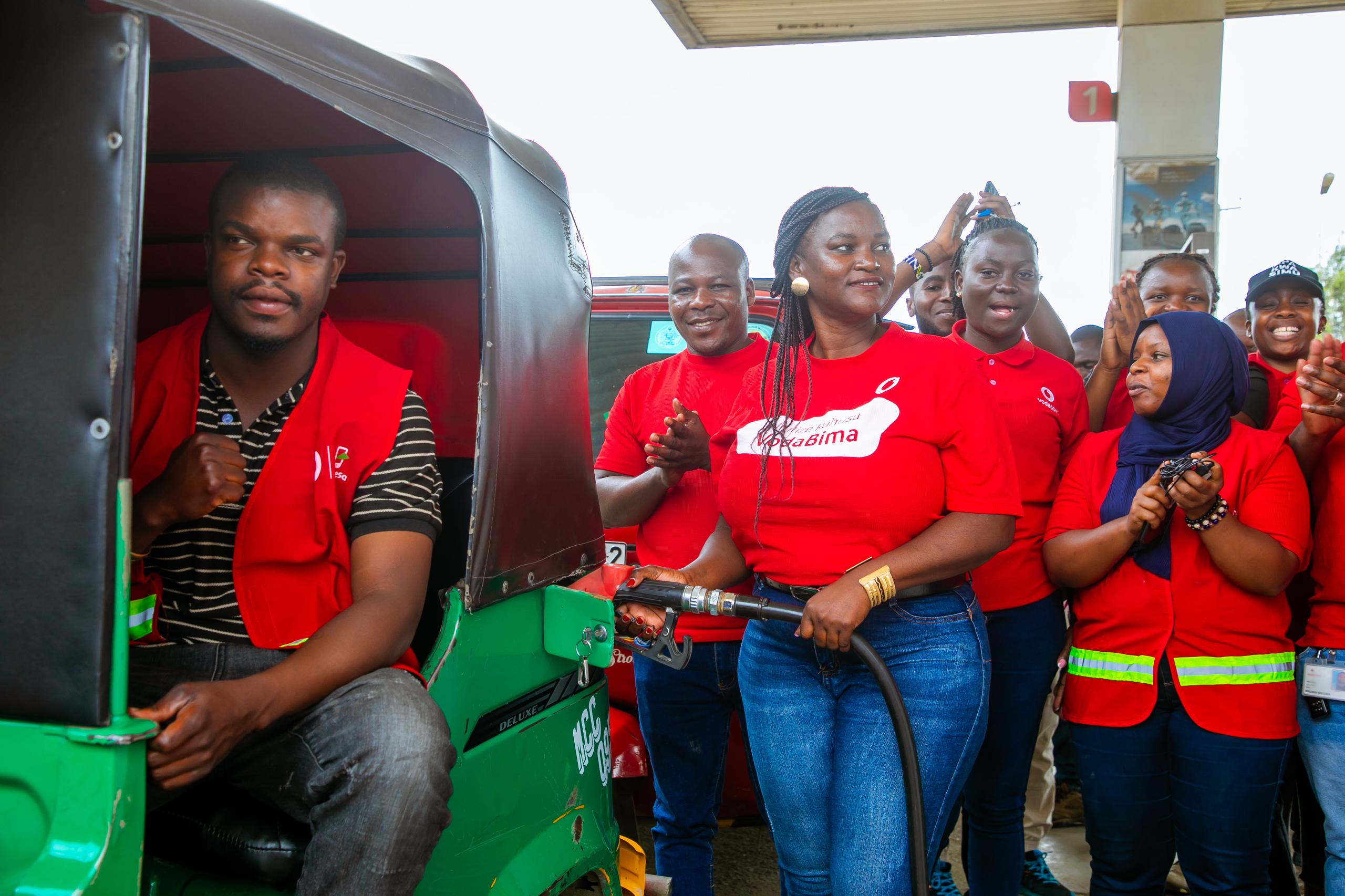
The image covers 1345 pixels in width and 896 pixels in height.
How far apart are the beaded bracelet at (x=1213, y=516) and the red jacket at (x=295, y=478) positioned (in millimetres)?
1866

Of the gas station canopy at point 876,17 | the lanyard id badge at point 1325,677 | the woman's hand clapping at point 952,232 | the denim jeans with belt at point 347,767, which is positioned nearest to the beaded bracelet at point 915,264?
the woman's hand clapping at point 952,232

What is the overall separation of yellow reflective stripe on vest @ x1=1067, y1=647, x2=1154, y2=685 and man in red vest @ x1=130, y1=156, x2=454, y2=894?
5.63ft

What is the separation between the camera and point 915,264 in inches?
135

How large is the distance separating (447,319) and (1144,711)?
2.11 metres

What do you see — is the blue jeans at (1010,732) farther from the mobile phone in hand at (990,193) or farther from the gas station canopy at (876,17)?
the gas station canopy at (876,17)

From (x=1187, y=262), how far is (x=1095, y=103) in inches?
146

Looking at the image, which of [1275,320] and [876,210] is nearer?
[876,210]

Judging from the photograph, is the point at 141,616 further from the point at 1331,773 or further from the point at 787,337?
the point at 1331,773

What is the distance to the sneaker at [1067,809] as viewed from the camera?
4.70 meters

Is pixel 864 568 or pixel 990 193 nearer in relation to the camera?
pixel 864 568

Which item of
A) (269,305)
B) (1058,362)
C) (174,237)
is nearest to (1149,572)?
(1058,362)

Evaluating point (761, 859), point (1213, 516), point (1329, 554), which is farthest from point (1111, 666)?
point (761, 859)

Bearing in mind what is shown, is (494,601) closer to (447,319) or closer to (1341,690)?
(447,319)

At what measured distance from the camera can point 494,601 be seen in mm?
2078
